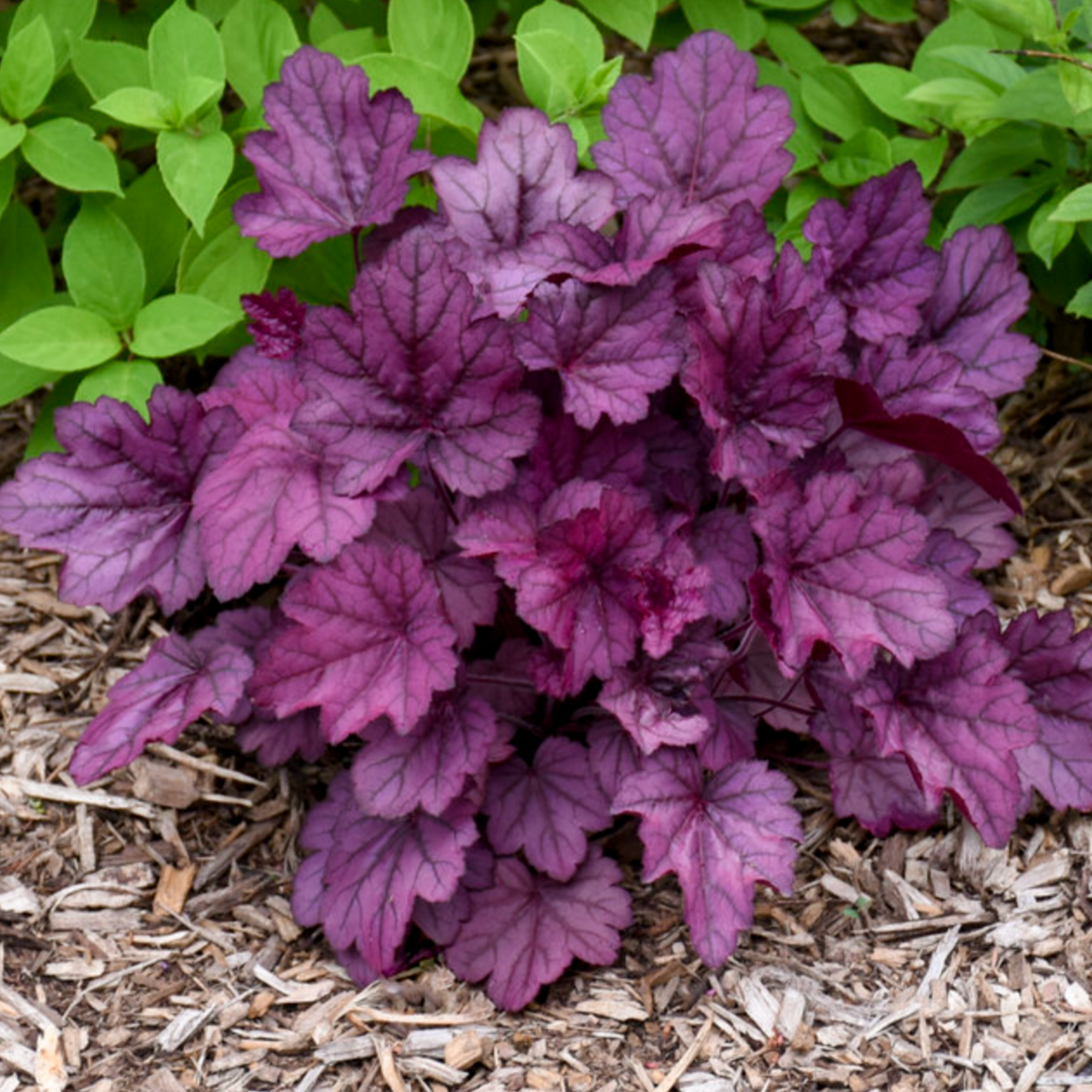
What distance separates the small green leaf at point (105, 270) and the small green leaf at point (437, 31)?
0.61m

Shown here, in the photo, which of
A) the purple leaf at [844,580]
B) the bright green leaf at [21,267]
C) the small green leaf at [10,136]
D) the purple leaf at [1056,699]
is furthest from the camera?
the bright green leaf at [21,267]

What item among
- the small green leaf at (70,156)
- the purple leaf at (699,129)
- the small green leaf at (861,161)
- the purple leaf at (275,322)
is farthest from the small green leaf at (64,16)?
the small green leaf at (861,161)

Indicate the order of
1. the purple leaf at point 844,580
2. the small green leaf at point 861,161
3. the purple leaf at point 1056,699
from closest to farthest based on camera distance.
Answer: the purple leaf at point 844,580, the purple leaf at point 1056,699, the small green leaf at point 861,161

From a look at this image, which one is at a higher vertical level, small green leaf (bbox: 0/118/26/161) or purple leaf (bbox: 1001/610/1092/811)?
small green leaf (bbox: 0/118/26/161)

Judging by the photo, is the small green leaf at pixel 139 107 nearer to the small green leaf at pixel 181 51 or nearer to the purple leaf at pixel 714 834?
the small green leaf at pixel 181 51

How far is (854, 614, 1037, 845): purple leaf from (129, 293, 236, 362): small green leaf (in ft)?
4.03

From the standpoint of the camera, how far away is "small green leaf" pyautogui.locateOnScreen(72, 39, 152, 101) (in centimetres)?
263

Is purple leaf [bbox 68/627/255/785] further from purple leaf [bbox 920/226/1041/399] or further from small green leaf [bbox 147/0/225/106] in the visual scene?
purple leaf [bbox 920/226/1041/399]

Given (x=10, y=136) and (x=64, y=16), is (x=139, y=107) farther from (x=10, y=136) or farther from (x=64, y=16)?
(x=64, y=16)

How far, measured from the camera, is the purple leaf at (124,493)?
2217 mm

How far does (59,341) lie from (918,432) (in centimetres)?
144

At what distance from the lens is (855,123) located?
2830 millimetres

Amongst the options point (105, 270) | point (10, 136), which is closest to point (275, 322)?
point (105, 270)

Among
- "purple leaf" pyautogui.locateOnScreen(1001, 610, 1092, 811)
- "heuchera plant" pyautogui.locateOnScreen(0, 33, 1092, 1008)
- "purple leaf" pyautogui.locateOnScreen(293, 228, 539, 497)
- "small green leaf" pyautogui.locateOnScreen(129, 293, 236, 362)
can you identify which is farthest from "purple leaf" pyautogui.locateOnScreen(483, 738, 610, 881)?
"small green leaf" pyautogui.locateOnScreen(129, 293, 236, 362)
